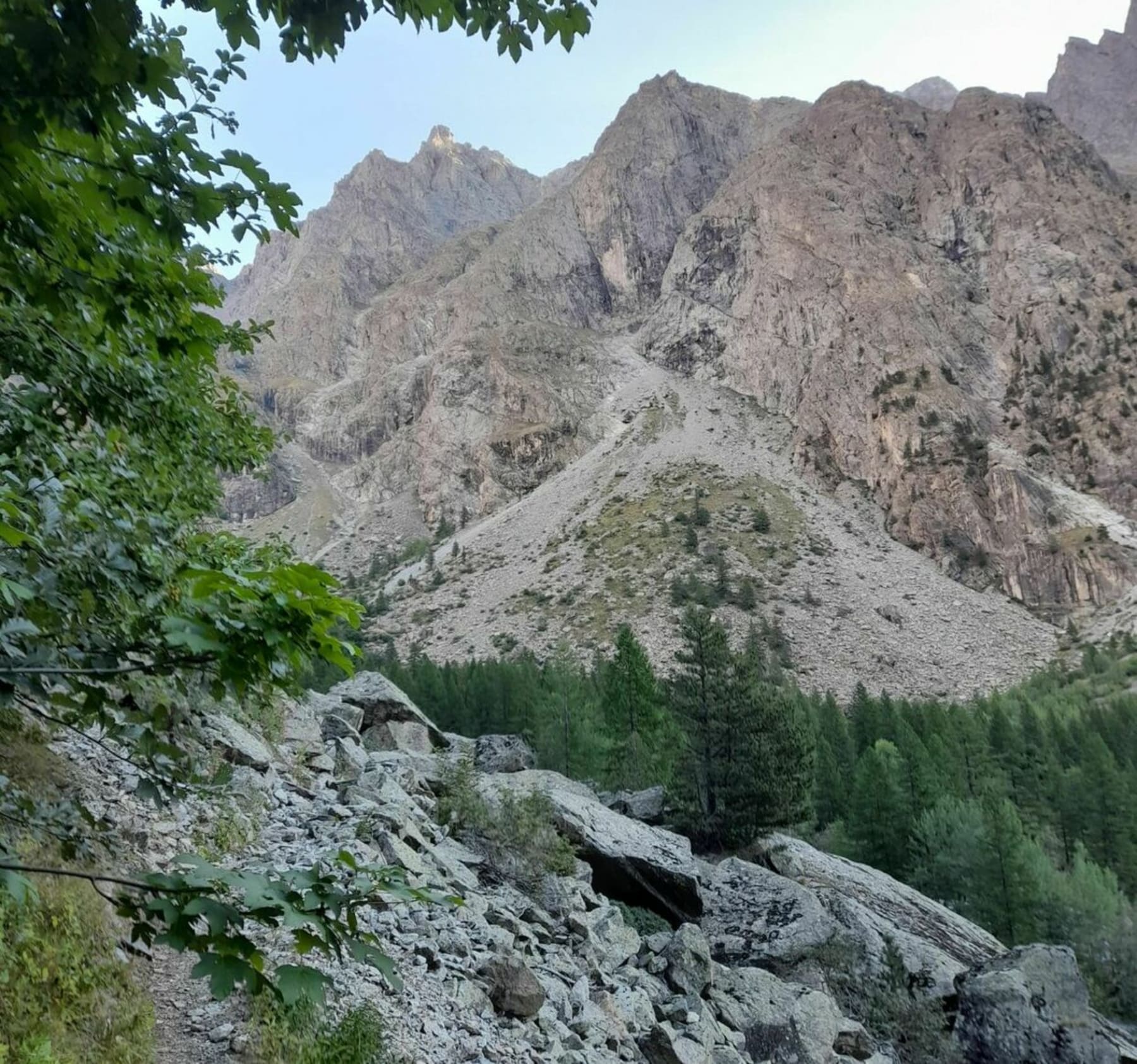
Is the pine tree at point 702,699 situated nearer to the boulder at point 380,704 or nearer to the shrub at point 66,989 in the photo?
the boulder at point 380,704

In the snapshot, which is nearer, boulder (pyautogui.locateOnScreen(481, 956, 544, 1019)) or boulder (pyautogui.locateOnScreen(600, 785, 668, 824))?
boulder (pyautogui.locateOnScreen(481, 956, 544, 1019))

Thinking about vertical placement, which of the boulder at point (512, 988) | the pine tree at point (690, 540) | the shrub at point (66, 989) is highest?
the pine tree at point (690, 540)

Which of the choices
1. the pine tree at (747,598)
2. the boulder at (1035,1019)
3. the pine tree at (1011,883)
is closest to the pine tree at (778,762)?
the pine tree at (1011,883)

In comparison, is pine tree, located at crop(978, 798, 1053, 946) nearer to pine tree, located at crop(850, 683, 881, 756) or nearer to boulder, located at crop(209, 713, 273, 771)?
pine tree, located at crop(850, 683, 881, 756)

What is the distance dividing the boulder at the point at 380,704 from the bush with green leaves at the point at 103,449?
22.1m

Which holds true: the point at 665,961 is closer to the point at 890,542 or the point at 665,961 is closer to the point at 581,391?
the point at 890,542

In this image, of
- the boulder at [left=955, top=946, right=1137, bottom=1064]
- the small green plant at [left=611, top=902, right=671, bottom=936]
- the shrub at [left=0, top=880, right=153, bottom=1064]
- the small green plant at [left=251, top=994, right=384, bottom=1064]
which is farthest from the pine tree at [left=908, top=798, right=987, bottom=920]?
the shrub at [left=0, top=880, right=153, bottom=1064]

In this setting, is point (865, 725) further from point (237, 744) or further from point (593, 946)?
point (237, 744)

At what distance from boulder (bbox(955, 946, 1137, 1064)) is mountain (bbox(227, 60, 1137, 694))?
63.6 metres

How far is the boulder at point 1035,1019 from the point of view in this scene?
49.1 ft

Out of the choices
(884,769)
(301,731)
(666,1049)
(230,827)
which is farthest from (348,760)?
(884,769)

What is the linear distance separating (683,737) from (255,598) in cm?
3077

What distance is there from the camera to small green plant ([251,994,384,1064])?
556cm

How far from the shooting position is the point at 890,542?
341ft
